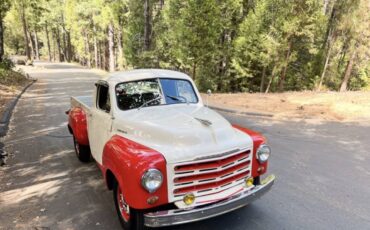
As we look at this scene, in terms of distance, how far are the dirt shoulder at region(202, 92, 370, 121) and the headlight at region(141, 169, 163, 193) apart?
8.67 m

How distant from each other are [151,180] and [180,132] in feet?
2.55

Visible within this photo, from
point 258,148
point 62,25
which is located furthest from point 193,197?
point 62,25

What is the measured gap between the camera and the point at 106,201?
4941 mm

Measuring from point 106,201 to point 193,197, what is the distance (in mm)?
1960

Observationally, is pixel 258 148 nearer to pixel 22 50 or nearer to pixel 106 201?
pixel 106 201

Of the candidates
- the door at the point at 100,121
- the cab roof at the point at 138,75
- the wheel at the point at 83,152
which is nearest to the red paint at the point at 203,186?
the door at the point at 100,121

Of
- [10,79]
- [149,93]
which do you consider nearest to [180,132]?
[149,93]

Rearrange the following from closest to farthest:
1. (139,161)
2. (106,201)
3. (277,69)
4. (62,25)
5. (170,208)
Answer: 1. (139,161)
2. (170,208)
3. (106,201)
4. (277,69)
5. (62,25)

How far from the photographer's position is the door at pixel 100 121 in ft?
16.1

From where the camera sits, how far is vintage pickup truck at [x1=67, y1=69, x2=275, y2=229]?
347cm

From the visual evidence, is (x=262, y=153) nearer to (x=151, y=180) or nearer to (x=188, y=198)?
(x=188, y=198)

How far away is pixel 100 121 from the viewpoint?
5184mm

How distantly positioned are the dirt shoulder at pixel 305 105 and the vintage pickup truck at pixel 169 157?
24.4 ft

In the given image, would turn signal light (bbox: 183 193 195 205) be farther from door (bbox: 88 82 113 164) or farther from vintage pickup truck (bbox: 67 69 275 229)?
door (bbox: 88 82 113 164)
